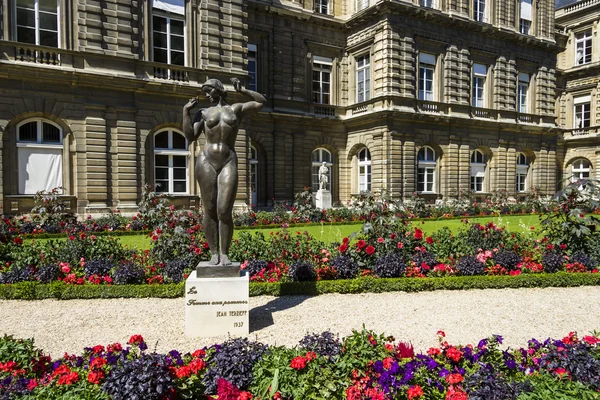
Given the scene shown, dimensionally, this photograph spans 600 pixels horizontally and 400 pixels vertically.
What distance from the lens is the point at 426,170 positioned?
24828 mm

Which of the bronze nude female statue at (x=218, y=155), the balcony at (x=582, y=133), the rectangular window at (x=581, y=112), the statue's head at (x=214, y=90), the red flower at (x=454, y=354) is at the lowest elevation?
the red flower at (x=454, y=354)

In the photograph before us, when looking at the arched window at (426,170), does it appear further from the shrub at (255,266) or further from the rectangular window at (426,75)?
the shrub at (255,266)

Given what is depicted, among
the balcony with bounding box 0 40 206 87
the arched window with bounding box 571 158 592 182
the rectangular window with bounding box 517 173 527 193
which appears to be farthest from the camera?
the arched window with bounding box 571 158 592 182

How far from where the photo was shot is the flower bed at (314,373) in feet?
9.82

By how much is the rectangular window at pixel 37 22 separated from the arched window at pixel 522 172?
95.9 ft

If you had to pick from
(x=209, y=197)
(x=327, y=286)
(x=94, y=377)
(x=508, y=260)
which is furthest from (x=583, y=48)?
(x=94, y=377)

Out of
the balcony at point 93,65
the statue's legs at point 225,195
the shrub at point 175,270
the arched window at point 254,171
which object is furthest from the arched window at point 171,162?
the statue's legs at point 225,195

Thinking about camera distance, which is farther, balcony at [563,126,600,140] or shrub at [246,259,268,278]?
balcony at [563,126,600,140]

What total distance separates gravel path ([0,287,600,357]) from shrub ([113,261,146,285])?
0.47 meters

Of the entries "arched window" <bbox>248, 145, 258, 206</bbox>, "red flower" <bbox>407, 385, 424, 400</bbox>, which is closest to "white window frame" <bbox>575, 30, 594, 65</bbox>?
"arched window" <bbox>248, 145, 258, 206</bbox>

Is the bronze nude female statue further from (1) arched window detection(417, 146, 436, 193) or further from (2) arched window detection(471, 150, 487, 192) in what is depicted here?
(2) arched window detection(471, 150, 487, 192)

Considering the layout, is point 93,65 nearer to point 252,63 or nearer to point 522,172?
point 252,63

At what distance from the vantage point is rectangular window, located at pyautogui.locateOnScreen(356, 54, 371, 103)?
2412 cm

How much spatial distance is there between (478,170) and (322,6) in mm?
15002
